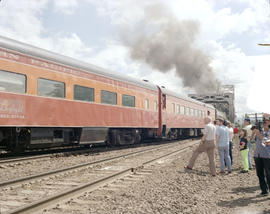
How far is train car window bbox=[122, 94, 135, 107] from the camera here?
576 inches

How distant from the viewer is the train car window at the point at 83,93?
37.6ft

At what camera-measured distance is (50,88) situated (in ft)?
33.9

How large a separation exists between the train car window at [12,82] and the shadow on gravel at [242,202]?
676cm

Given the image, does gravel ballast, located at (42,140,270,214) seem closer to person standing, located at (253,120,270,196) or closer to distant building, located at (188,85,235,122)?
person standing, located at (253,120,270,196)

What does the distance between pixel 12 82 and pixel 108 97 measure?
5.06m

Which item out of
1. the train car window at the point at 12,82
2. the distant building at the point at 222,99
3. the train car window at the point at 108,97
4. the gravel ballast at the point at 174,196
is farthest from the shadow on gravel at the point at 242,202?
the distant building at the point at 222,99

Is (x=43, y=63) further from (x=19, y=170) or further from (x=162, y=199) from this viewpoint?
(x=162, y=199)

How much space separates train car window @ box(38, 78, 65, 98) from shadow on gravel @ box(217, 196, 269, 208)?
6972 mm

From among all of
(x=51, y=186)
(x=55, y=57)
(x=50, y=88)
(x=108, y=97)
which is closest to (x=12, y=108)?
(x=50, y=88)

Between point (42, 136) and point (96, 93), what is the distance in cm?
321

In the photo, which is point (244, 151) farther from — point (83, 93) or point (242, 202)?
point (83, 93)

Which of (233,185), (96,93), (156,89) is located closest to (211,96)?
(156,89)

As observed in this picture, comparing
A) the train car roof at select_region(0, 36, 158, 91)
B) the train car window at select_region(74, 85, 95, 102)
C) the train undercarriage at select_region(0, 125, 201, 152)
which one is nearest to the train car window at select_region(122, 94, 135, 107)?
the train car roof at select_region(0, 36, 158, 91)

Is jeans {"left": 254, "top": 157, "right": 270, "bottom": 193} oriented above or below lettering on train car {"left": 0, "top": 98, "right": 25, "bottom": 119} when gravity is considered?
below
